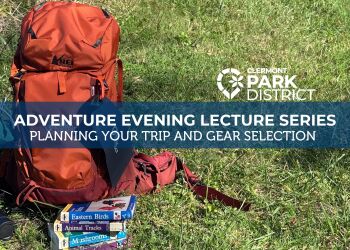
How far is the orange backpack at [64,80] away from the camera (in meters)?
2.80

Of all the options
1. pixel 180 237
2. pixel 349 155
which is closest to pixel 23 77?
pixel 180 237

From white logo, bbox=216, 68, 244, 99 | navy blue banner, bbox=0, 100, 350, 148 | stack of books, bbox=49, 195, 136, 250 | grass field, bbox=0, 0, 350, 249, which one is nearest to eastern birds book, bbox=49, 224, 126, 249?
stack of books, bbox=49, 195, 136, 250

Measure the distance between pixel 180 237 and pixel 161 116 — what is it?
46.6 inches

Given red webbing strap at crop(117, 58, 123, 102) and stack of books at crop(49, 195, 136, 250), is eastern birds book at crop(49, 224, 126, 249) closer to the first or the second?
stack of books at crop(49, 195, 136, 250)

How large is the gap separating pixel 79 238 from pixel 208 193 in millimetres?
718

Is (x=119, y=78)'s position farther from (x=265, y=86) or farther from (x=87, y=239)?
(x=265, y=86)

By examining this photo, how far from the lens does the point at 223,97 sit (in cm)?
409

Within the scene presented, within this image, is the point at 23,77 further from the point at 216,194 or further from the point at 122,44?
the point at 122,44

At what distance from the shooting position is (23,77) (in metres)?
2.82

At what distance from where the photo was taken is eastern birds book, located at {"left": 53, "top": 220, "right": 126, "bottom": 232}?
273 cm

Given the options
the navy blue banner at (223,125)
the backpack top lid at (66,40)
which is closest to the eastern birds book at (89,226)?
the navy blue banner at (223,125)

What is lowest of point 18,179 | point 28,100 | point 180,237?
point 180,237

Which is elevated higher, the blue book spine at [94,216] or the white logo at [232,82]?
the white logo at [232,82]

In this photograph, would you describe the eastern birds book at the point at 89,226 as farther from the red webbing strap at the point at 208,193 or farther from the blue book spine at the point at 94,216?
the red webbing strap at the point at 208,193
